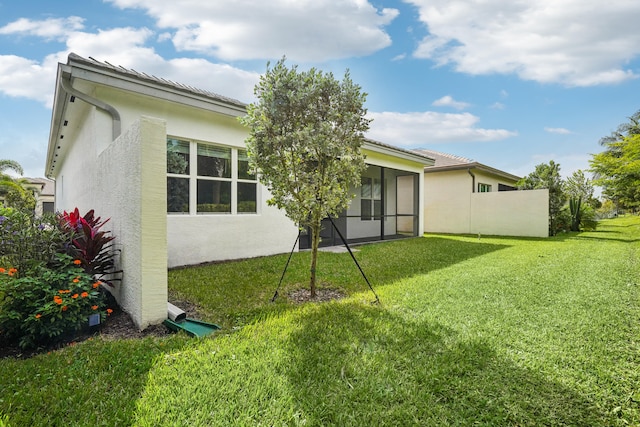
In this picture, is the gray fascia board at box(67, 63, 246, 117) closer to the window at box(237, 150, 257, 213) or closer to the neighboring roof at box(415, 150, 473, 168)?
the window at box(237, 150, 257, 213)

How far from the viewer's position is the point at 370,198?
561 inches

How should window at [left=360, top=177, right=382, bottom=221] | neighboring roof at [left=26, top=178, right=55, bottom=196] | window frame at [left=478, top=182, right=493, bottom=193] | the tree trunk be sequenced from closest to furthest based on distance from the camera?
the tree trunk < window at [left=360, top=177, right=382, bottom=221] < window frame at [left=478, top=182, right=493, bottom=193] < neighboring roof at [left=26, top=178, right=55, bottom=196]

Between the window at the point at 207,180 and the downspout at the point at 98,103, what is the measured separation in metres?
0.98

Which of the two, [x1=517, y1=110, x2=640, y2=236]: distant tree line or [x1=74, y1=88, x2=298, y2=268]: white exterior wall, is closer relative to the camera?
[x1=74, y1=88, x2=298, y2=268]: white exterior wall

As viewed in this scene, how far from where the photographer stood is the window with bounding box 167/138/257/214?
6.72 metres

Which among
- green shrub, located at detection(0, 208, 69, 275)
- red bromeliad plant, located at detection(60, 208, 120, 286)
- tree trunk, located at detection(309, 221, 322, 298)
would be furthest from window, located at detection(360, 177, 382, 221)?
green shrub, located at detection(0, 208, 69, 275)

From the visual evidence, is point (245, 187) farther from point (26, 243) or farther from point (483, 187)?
point (483, 187)

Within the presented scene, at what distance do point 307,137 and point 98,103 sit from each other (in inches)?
165

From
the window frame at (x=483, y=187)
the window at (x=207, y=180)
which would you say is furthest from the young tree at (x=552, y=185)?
the window at (x=207, y=180)

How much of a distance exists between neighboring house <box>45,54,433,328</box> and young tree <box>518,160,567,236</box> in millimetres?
10075

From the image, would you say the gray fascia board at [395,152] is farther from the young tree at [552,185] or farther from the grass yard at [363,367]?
the grass yard at [363,367]

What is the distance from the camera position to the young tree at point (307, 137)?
4.09 m

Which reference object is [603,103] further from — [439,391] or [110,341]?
[110,341]

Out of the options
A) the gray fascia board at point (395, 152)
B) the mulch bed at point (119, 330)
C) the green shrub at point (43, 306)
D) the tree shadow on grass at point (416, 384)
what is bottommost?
the mulch bed at point (119, 330)
